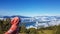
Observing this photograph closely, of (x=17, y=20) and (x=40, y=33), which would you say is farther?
(x=40, y=33)

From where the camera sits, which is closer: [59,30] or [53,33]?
[59,30]

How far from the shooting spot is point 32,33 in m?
4.25

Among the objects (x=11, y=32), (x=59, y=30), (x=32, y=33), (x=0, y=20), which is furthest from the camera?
(x=0, y=20)

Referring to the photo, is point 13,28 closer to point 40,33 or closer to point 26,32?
point 26,32

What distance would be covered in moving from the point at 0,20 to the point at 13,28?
4579 mm

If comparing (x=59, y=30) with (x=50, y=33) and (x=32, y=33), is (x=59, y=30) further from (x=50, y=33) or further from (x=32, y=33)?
(x=32, y=33)

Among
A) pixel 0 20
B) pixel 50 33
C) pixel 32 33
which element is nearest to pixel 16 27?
pixel 32 33

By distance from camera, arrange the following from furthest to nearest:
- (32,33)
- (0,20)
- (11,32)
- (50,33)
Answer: (0,20) → (50,33) → (32,33) → (11,32)

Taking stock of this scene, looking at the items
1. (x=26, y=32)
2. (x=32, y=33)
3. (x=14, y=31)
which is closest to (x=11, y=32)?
(x=14, y=31)

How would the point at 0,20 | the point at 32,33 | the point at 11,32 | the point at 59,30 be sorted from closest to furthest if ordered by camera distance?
1. the point at 11,32
2. the point at 32,33
3. the point at 59,30
4. the point at 0,20

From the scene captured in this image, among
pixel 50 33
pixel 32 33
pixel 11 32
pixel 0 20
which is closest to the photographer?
pixel 11 32

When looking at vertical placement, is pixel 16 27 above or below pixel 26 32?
above

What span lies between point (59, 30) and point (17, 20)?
388cm

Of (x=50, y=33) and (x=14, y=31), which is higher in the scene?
(x=14, y=31)
